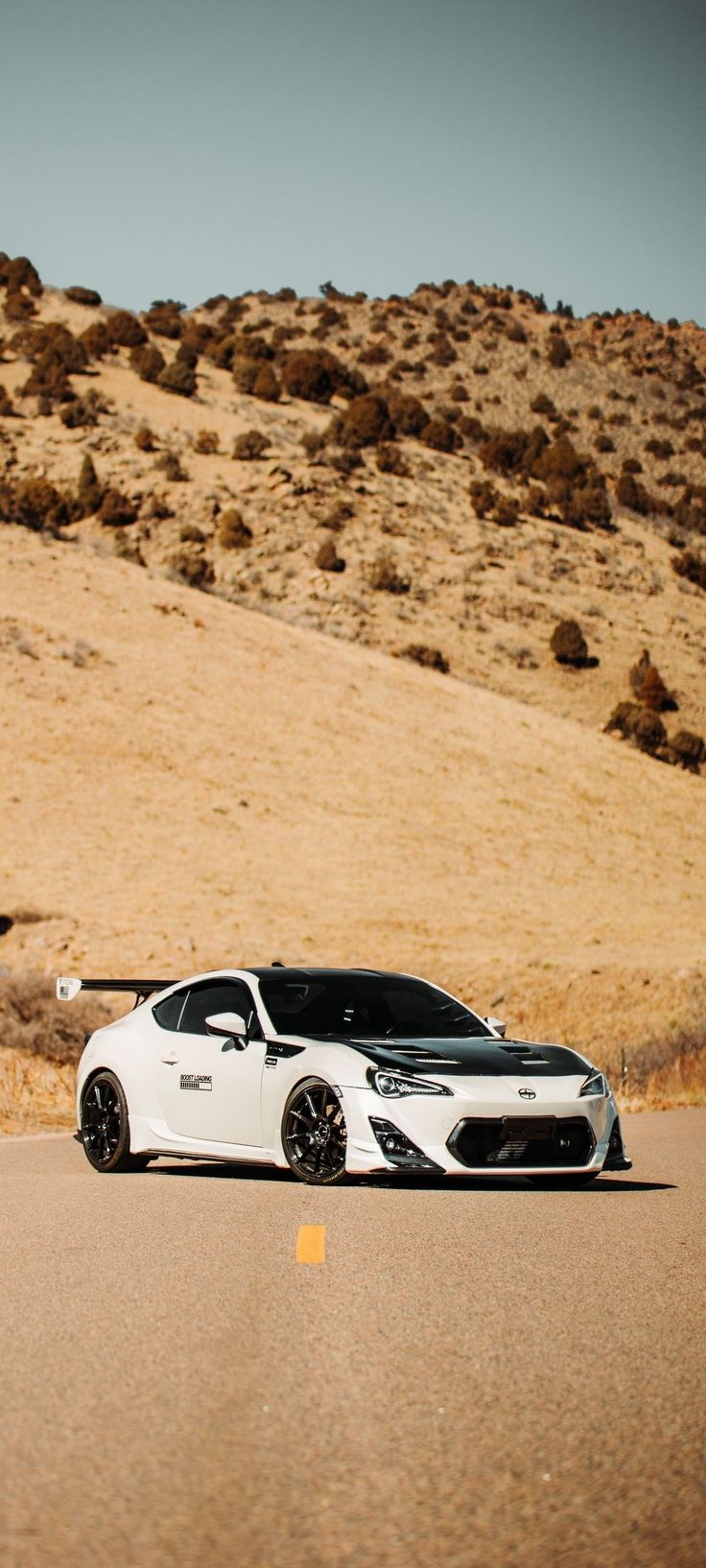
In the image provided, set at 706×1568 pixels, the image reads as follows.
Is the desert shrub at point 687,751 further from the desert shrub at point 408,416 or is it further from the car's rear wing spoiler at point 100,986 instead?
the car's rear wing spoiler at point 100,986

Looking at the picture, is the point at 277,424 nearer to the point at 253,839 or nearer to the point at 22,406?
the point at 22,406

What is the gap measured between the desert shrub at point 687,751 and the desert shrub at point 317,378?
134 ft

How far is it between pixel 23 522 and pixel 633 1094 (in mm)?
48414

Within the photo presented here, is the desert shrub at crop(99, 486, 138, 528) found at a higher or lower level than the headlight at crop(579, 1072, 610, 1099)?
higher

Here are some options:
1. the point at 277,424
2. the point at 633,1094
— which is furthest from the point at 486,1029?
the point at 277,424

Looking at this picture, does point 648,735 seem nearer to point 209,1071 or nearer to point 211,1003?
point 211,1003

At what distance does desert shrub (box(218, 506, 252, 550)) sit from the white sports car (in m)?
57.1

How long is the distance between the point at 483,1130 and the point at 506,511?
68.1 metres

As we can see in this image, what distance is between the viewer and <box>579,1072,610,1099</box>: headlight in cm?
980

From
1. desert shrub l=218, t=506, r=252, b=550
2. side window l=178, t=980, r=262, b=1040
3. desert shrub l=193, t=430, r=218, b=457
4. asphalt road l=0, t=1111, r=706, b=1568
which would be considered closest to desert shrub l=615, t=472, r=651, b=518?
desert shrub l=193, t=430, r=218, b=457

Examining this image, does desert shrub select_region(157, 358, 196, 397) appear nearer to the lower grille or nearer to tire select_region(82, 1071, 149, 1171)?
tire select_region(82, 1071, 149, 1171)

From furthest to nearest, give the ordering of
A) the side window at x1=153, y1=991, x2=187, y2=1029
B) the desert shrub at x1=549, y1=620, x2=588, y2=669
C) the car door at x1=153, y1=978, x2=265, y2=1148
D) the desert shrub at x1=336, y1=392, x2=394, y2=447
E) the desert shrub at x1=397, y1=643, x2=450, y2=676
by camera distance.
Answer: the desert shrub at x1=336, y1=392, x2=394, y2=447
the desert shrub at x1=549, y1=620, x2=588, y2=669
the desert shrub at x1=397, y1=643, x2=450, y2=676
the side window at x1=153, y1=991, x2=187, y2=1029
the car door at x1=153, y1=978, x2=265, y2=1148

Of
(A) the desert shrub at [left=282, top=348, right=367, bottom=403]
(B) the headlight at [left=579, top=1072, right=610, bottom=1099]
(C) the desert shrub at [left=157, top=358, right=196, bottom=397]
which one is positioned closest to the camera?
(B) the headlight at [left=579, top=1072, right=610, bottom=1099]

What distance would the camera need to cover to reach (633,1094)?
1881 centimetres
